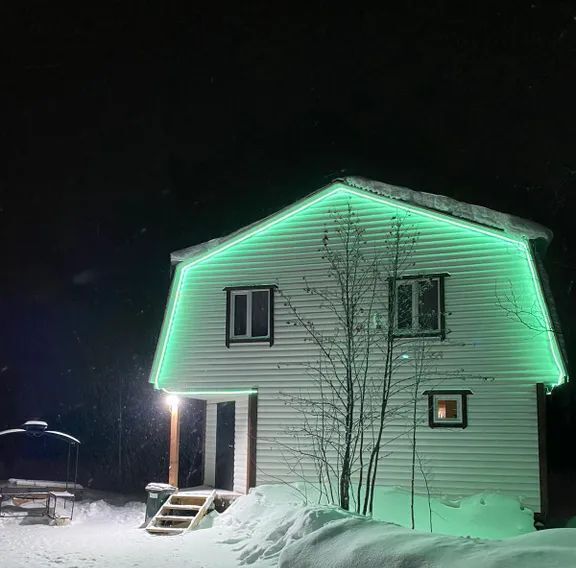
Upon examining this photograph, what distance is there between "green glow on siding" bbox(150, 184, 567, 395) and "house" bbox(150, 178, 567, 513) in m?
0.03

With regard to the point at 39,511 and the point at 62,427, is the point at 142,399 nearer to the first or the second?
the point at 62,427

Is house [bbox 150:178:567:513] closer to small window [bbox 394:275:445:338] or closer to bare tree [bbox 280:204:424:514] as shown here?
small window [bbox 394:275:445:338]

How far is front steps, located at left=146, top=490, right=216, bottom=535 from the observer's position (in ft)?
50.4

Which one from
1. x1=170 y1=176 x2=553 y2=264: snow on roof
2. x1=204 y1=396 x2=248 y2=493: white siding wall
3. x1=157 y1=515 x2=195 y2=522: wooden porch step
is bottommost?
x1=157 y1=515 x2=195 y2=522: wooden porch step

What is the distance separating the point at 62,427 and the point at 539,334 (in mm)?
28985

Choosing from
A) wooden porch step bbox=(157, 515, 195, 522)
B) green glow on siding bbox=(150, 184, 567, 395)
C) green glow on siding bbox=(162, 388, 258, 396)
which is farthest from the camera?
green glow on siding bbox=(162, 388, 258, 396)

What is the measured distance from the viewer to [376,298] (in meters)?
16.5

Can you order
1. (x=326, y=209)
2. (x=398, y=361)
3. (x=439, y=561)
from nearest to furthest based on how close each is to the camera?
(x=439, y=561) < (x=398, y=361) < (x=326, y=209)


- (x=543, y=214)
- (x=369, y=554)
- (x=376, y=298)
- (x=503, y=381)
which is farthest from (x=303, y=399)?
(x=543, y=214)

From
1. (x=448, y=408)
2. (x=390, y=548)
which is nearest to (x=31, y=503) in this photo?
(x=448, y=408)

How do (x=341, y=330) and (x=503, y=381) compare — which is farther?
(x=341, y=330)

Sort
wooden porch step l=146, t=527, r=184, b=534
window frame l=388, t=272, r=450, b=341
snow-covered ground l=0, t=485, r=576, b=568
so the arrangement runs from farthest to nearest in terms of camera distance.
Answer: window frame l=388, t=272, r=450, b=341 → wooden porch step l=146, t=527, r=184, b=534 → snow-covered ground l=0, t=485, r=576, b=568

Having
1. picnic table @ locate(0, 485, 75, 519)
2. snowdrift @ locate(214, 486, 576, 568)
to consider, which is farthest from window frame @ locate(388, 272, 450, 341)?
picnic table @ locate(0, 485, 75, 519)

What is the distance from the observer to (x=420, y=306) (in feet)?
54.5
